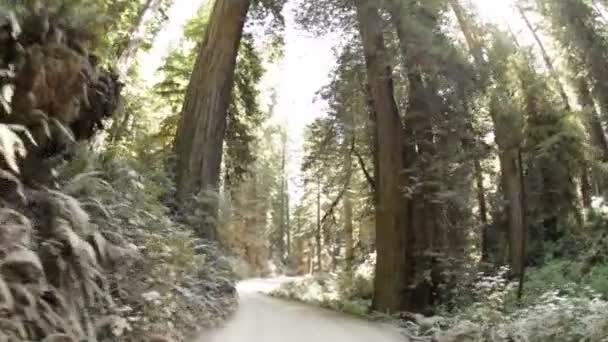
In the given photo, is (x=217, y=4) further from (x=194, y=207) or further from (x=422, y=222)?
(x=422, y=222)

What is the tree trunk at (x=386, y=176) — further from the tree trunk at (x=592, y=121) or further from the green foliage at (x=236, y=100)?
the tree trunk at (x=592, y=121)

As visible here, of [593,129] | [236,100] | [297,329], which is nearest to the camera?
[297,329]

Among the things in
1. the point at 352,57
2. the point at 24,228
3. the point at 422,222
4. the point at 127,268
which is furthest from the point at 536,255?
the point at 24,228

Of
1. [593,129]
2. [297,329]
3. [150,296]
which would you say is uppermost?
[593,129]

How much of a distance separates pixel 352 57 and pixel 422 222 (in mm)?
4548

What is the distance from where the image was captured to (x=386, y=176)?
12773mm

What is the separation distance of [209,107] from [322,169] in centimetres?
534

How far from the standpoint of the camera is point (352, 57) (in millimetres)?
14336

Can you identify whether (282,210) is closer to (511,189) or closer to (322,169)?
(322,169)

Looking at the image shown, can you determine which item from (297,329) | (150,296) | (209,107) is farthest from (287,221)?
(150,296)

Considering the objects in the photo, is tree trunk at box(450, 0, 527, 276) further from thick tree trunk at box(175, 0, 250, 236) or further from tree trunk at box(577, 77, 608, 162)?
thick tree trunk at box(175, 0, 250, 236)

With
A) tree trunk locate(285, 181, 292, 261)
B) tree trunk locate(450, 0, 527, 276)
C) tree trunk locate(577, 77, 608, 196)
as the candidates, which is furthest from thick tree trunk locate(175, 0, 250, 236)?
tree trunk locate(285, 181, 292, 261)

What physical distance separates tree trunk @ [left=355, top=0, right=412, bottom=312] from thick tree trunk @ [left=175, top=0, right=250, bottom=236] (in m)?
3.45

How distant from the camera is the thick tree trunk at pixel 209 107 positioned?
43.0ft
